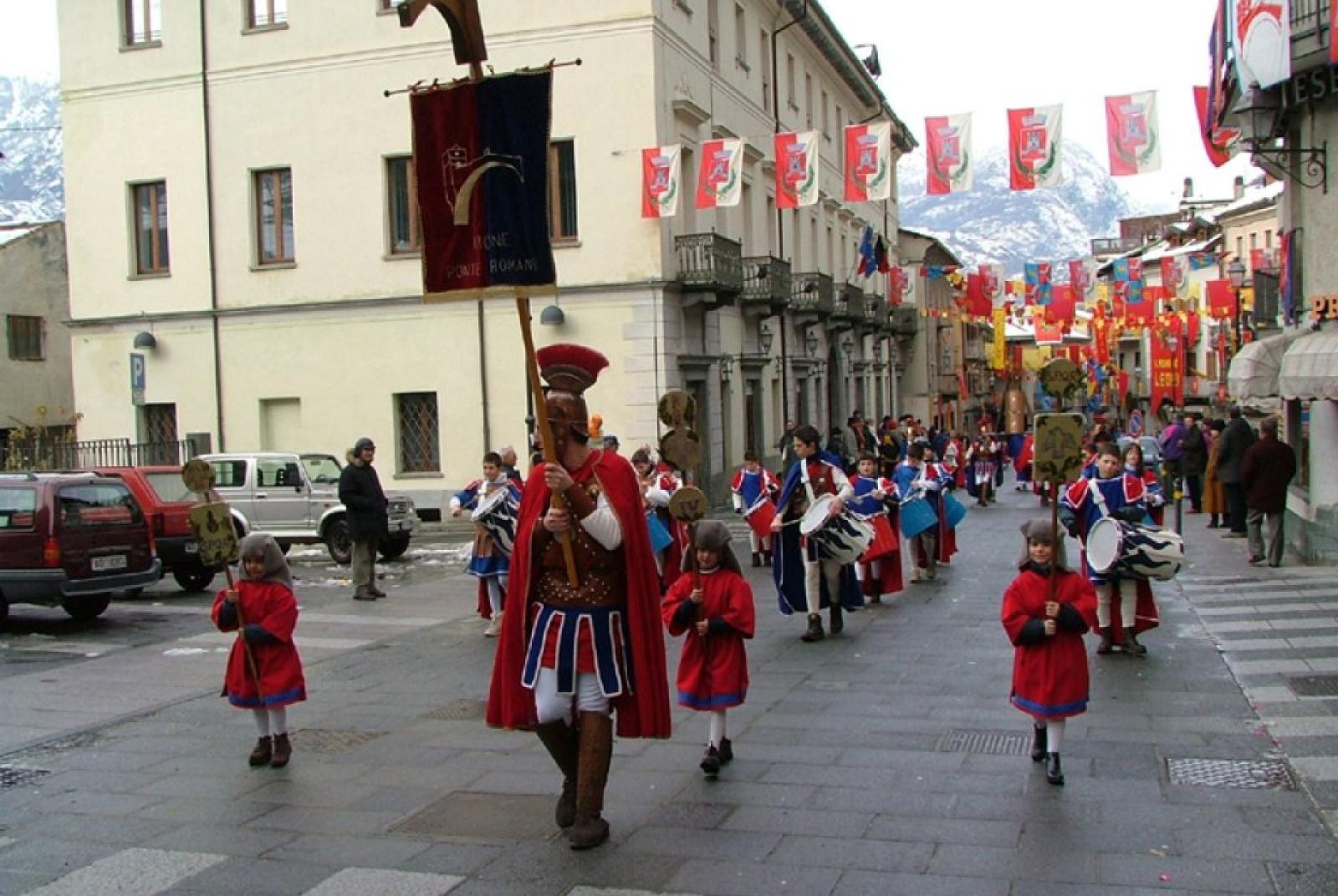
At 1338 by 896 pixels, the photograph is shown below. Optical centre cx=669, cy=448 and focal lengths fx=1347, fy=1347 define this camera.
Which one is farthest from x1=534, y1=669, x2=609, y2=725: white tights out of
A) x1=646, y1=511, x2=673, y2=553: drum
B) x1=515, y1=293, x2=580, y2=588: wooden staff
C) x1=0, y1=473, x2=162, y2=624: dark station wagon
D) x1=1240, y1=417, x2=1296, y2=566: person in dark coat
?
x1=1240, y1=417, x2=1296, y2=566: person in dark coat

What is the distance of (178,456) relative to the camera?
29266mm

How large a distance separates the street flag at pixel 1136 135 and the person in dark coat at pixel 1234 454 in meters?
3.88

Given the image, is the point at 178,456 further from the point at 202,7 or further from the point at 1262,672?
the point at 1262,672

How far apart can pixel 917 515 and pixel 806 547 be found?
166 inches

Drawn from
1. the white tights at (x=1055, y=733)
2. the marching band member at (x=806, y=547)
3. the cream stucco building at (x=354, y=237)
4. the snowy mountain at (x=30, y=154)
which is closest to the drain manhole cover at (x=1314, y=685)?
the white tights at (x=1055, y=733)

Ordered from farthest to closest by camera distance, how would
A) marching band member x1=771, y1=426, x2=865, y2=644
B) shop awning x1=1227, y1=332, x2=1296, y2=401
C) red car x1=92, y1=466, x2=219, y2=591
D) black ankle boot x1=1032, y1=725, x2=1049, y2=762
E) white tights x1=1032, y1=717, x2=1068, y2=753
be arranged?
red car x1=92, y1=466, x2=219, y2=591
shop awning x1=1227, y1=332, x2=1296, y2=401
marching band member x1=771, y1=426, x2=865, y2=644
black ankle boot x1=1032, y1=725, x2=1049, y2=762
white tights x1=1032, y1=717, x2=1068, y2=753

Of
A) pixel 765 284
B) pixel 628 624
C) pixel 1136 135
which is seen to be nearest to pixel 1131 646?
pixel 628 624

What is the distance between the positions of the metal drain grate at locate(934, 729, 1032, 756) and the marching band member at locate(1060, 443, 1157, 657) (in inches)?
120

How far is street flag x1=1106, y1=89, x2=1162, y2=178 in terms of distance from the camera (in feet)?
64.4

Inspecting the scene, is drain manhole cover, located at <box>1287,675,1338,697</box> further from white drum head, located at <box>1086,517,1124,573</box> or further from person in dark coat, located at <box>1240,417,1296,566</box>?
person in dark coat, located at <box>1240,417,1296,566</box>

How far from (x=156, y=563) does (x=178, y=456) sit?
14.9 meters

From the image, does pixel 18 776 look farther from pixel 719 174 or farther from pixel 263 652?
pixel 719 174

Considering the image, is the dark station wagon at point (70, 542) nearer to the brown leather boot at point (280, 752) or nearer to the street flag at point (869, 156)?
the brown leather boot at point (280, 752)

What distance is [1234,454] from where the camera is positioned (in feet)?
63.8
